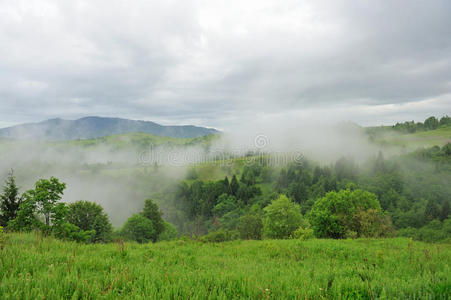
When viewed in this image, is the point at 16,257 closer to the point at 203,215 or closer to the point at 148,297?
the point at 148,297

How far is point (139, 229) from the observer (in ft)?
200

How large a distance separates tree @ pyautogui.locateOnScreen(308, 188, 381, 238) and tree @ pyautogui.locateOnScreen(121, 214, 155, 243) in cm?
4466

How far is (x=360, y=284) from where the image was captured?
425 cm

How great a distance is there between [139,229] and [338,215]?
5029cm

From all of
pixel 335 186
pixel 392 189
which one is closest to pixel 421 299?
pixel 335 186

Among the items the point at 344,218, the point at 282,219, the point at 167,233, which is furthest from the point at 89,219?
the point at 344,218

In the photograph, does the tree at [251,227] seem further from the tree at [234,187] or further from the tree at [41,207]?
the tree at [234,187]

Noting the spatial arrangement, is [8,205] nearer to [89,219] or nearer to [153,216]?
[89,219]

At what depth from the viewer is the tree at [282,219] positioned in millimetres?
36438

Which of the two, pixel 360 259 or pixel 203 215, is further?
pixel 203 215

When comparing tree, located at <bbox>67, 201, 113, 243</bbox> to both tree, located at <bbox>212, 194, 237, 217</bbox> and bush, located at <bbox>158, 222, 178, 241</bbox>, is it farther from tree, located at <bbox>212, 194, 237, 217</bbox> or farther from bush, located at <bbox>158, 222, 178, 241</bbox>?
tree, located at <bbox>212, 194, 237, 217</bbox>

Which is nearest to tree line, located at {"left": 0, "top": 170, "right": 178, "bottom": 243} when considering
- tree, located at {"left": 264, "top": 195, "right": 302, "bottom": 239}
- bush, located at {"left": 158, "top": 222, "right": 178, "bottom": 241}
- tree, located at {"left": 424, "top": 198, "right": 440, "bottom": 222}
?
tree, located at {"left": 264, "top": 195, "right": 302, "bottom": 239}

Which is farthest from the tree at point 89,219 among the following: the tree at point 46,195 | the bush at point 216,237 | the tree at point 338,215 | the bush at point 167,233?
the tree at point 338,215

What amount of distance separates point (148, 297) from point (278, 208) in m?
37.7
